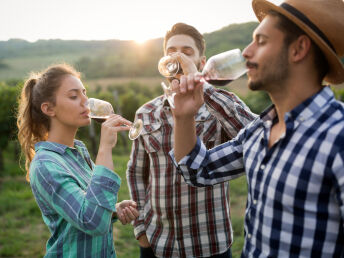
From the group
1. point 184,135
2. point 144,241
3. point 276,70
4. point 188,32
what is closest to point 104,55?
point 188,32

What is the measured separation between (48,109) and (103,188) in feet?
2.34

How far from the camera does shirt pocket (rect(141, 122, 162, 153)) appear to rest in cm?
262

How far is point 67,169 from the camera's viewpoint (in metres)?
1.99

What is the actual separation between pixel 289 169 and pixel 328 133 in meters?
0.23

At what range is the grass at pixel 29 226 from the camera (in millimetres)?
4707

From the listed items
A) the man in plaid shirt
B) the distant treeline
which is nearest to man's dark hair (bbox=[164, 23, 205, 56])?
the man in plaid shirt

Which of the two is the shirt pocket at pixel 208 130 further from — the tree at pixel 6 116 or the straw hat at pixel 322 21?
the tree at pixel 6 116

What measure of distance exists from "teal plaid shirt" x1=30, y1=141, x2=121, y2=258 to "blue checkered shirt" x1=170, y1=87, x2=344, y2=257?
0.78 m

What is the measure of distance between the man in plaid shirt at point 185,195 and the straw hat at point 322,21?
89cm

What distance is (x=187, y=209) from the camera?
8.24 ft

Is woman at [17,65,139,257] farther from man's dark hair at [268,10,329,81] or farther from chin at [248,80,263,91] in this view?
man's dark hair at [268,10,329,81]

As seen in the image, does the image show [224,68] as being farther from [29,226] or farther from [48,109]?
[29,226]

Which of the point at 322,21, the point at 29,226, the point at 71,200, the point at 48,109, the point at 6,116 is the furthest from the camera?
the point at 6,116

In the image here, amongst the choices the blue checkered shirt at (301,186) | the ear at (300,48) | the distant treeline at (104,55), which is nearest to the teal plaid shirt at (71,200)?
the blue checkered shirt at (301,186)
